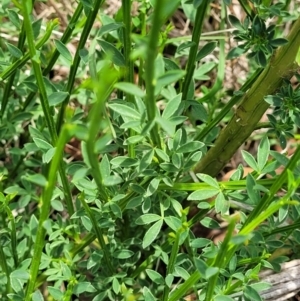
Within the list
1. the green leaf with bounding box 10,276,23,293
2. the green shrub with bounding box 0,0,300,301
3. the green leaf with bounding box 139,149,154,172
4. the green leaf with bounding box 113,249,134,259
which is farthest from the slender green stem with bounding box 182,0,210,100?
the green leaf with bounding box 10,276,23,293

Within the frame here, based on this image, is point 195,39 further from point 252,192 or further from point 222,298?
point 222,298

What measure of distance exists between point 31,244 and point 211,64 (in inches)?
23.5

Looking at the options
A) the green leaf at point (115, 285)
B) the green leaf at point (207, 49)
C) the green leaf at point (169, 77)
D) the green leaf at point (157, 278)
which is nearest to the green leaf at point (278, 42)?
the green leaf at point (207, 49)

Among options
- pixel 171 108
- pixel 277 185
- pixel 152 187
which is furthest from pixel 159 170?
pixel 277 185

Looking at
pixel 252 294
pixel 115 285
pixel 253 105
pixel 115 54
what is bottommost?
pixel 115 285

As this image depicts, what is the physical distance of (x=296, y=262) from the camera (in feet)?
4.20

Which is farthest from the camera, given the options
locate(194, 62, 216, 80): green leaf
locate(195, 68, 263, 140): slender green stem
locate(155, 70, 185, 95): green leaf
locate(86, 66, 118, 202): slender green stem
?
locate(194, 62, 216, 80): green leaf

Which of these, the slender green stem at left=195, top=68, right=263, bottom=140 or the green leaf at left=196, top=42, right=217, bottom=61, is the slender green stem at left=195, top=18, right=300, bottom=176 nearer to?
the slender green stem at left=195, top=68, right=263, bottom=140

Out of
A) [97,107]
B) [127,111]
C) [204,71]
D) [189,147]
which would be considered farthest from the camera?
[204,71]

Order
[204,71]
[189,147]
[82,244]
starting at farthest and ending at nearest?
[204,71], [82,244], [189,147]

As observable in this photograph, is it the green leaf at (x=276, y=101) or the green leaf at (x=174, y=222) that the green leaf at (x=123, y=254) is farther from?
the green leaf at (x=276, y=101)

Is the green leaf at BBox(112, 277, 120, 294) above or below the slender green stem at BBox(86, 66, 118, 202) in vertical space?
below

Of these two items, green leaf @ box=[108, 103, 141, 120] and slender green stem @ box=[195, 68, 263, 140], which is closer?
green leaf @ box=[108, 103, 141, 120]

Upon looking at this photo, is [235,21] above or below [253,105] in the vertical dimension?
above
